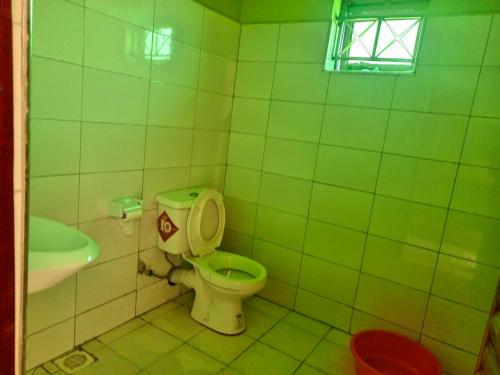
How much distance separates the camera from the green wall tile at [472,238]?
1816 millimetres

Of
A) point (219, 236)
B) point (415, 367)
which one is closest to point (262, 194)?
point (219, 236)

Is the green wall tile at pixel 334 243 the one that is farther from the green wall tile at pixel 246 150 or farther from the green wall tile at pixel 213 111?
the green wall tile at pixel 213 111

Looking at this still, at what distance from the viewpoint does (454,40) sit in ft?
5.95

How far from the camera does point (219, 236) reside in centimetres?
236

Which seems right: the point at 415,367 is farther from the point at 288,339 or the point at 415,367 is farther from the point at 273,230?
the point at 273,230

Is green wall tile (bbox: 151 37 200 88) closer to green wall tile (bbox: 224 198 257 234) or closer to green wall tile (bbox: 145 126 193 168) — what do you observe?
green wall tile (bbox: 145 126 193 168)

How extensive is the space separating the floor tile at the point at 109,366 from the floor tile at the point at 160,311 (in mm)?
354

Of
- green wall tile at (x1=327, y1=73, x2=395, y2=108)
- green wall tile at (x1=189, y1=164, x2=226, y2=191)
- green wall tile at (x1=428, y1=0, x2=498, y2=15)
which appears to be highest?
green wall tile at (x1=428, y1=0, x2=498, y2=15)

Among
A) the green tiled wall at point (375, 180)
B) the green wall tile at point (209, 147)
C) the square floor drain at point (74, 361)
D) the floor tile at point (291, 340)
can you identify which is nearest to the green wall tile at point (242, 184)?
the green tiled wall at point (375, 180)

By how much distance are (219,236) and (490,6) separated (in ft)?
6.34

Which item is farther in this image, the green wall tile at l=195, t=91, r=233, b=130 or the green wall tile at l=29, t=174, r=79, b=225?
the green wall tile at l=195, t=91, r=233, b=130

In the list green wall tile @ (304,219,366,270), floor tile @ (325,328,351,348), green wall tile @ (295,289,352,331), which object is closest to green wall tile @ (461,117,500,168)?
green wall tile @ (304,219,366,270)

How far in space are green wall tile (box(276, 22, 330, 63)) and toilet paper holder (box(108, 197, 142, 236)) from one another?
1.32 metres

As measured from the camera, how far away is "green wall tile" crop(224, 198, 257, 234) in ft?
8.50
